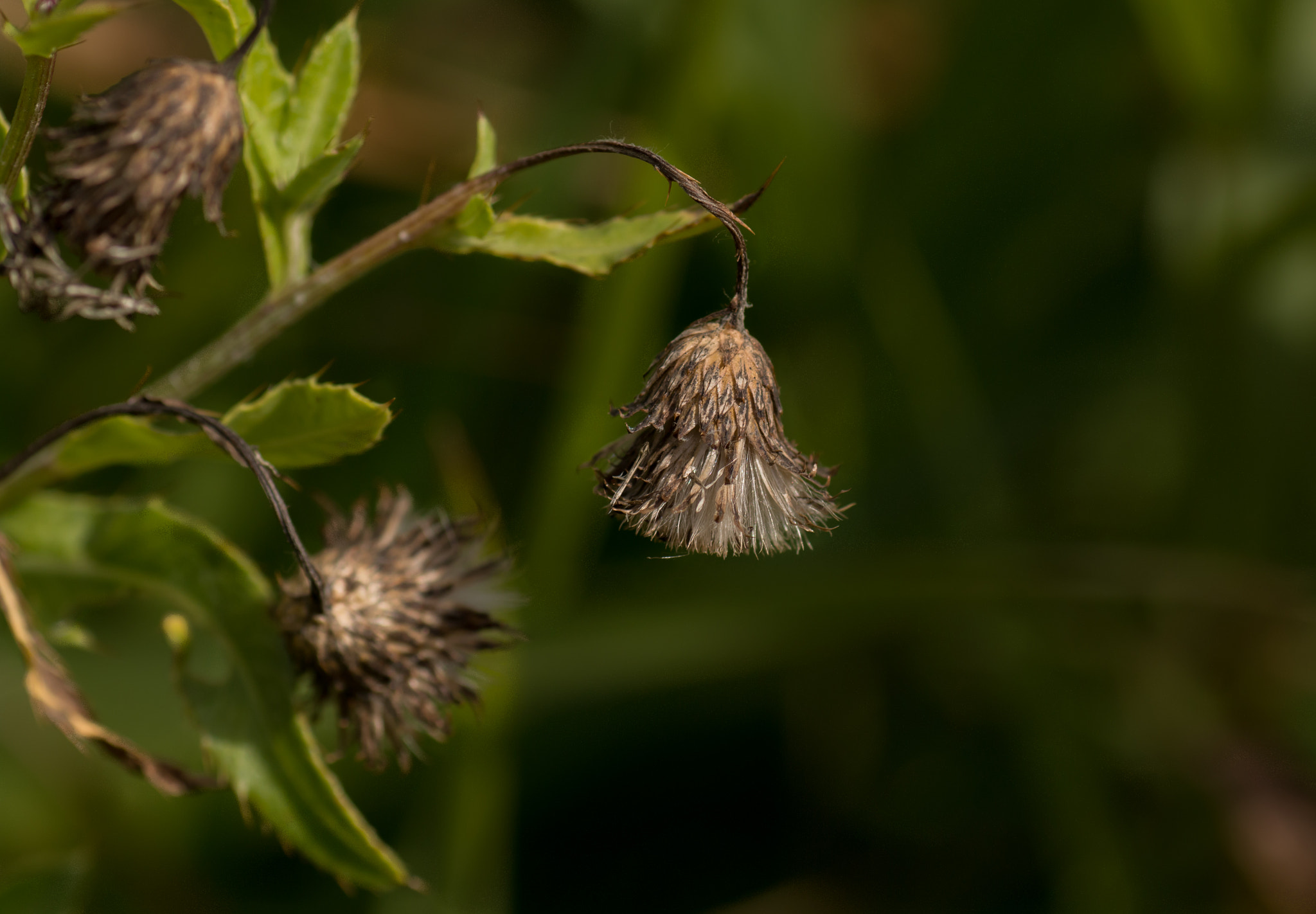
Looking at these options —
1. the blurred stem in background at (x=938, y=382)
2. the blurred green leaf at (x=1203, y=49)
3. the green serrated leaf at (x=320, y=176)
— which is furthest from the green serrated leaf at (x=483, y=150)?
the blurred green leaf at (x=1203, y=49)

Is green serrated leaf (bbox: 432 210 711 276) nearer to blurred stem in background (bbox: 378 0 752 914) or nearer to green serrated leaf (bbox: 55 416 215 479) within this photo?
green serrated leaf (bbox: 55 416 215 479)

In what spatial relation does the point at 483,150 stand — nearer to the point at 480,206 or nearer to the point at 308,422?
the point at 480,206

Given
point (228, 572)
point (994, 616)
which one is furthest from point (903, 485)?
point (228, 572)

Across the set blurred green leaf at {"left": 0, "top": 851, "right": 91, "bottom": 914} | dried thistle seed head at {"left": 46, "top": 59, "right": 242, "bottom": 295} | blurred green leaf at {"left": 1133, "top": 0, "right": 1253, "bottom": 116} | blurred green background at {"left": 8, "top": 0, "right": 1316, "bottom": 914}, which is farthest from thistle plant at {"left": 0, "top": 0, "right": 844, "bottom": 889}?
blurred green leaf at {"left": 1133, "top": 0, "right": 1253, "bottom": 116}

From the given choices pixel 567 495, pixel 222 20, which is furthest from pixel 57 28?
pixel 567 495

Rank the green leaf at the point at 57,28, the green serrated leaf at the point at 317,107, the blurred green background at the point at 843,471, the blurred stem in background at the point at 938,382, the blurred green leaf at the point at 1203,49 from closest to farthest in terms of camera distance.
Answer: the green leaf at the point at 57,28, the green serrated leaf at the point at 317,107, the blurred green background at the point at 843,471, the blurred green leaf at the point at 1203,49, the blurred stem in background at the point at 938,382

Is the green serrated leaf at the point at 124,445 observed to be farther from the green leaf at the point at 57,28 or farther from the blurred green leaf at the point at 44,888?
the blurred green leaf at the point at 44,888
